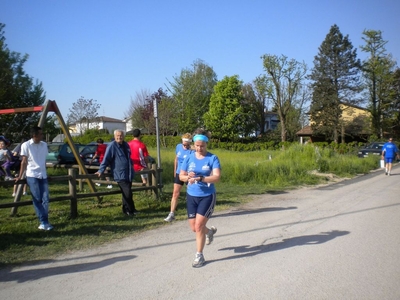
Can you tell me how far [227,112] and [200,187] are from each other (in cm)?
4998

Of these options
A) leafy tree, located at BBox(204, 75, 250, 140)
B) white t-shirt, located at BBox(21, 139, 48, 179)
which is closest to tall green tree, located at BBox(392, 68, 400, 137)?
leafy tree, located at BBox(204, 75, 250, 140)

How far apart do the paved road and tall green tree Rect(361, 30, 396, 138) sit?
1830 inches

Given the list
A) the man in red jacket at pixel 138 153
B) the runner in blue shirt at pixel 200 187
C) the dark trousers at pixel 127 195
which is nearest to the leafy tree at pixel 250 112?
the man in red jacket at pixel 138 153

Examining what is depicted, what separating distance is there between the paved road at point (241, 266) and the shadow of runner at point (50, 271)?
0.01m

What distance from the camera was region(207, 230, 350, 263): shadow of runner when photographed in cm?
590

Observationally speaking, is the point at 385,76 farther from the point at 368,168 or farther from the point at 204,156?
the point at 204,156

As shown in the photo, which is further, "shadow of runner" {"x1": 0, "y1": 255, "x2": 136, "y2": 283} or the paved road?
"shadow of runner" {"x1": 0, "y1": 255, "x2": 136, "y2": 283}

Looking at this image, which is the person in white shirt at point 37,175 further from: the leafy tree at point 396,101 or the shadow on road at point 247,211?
the leafy tree at point 396,101

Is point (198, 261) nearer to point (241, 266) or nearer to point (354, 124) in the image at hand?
point (241, 266)

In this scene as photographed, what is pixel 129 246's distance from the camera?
20.7 feet

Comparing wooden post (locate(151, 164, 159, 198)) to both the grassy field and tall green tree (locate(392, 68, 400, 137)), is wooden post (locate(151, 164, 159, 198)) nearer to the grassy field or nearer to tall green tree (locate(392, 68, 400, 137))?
the grassy field

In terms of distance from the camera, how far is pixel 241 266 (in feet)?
17.1

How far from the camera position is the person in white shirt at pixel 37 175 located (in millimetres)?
7000

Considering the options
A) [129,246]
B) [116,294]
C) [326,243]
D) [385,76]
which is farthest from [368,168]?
[385,76]
